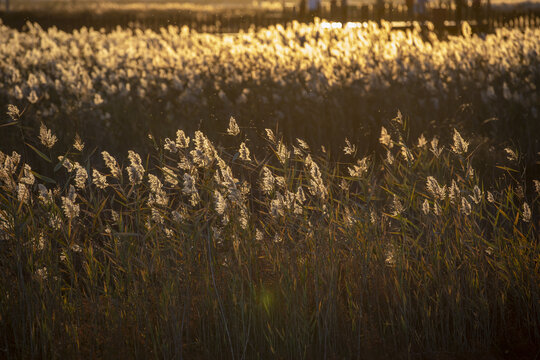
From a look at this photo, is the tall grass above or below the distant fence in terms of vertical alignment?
below

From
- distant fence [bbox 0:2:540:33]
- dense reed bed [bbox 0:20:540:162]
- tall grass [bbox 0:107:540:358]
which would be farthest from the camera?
distant fence [bbox 0:2:540:33]

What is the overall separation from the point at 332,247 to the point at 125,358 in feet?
3.22

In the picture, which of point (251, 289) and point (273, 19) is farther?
point (273, 19)

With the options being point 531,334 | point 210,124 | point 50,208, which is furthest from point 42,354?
point 210,124

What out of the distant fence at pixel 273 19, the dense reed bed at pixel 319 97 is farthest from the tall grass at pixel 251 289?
the distant fence at pixel 273 19

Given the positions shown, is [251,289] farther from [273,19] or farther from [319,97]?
[273,19]

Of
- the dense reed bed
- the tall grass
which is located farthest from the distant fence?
the tall grass

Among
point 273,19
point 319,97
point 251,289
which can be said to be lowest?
point 251,289

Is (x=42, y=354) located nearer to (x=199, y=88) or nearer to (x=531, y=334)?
(x=531, y=334)

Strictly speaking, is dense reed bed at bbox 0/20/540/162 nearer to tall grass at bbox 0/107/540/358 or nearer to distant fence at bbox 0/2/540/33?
tall grass at bbox 0/107/540/358

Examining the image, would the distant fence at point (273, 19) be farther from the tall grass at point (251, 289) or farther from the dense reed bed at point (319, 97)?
the tall grass at point (251, 289)

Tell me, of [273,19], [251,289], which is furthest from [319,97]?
[273,19]

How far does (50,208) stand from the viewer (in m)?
3.13

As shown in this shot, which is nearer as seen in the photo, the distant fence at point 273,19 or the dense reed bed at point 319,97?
the dense reed bed at point 319,97
